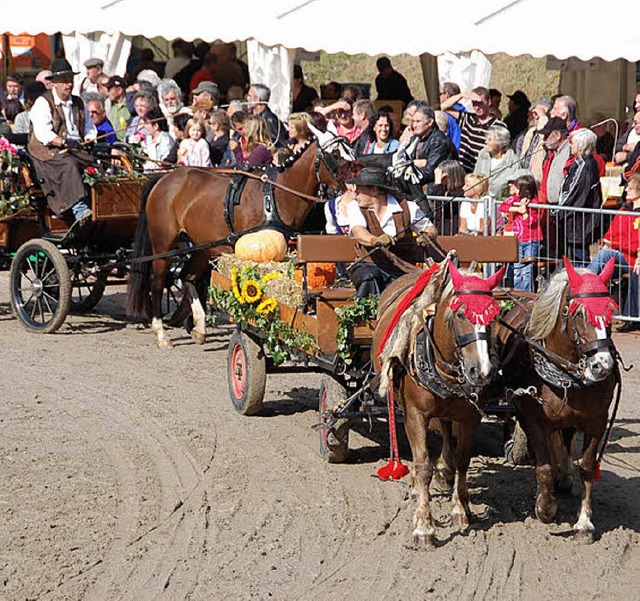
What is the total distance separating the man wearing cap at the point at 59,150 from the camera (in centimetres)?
1212

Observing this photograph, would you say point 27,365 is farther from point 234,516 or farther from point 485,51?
point 485,51

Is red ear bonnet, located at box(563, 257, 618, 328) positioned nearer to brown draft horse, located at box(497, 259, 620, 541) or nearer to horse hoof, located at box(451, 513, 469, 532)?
brown draft horse, located at box(497, 259, 620, 541)

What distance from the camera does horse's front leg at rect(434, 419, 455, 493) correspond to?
23.9 feet

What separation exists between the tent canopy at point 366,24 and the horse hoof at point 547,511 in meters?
8.55

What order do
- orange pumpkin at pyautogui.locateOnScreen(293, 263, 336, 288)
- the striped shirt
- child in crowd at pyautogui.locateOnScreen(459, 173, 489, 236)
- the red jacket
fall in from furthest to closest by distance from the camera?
the striped shirt, child in crowd at pyautogui.locateOnScreen(459, 173, 489, 236), the red jacket, orange pumpkin at pyautogui.locateOnScreen(293, 263, 336, 288)

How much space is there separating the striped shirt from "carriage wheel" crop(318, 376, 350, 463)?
657 centimetres

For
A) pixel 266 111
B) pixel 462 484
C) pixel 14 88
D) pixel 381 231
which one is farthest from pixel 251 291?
pixel 14 88

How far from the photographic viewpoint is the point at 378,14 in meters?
15.8

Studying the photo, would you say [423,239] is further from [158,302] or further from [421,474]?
[158,302]

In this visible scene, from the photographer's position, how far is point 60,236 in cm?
1260

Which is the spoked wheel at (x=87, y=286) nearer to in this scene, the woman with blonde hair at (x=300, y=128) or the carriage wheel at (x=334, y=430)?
the woman with blonde hair at (x=300, y=128)

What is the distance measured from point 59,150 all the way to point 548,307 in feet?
23.4

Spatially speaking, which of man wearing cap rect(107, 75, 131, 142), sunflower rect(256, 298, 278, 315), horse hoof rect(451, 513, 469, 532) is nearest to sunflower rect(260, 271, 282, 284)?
sunflower rect(256, 298, 278, 315)

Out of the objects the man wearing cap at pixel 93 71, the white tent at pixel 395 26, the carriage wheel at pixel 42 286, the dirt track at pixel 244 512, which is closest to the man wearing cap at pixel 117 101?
the man wearing cap at pixel 93 71
